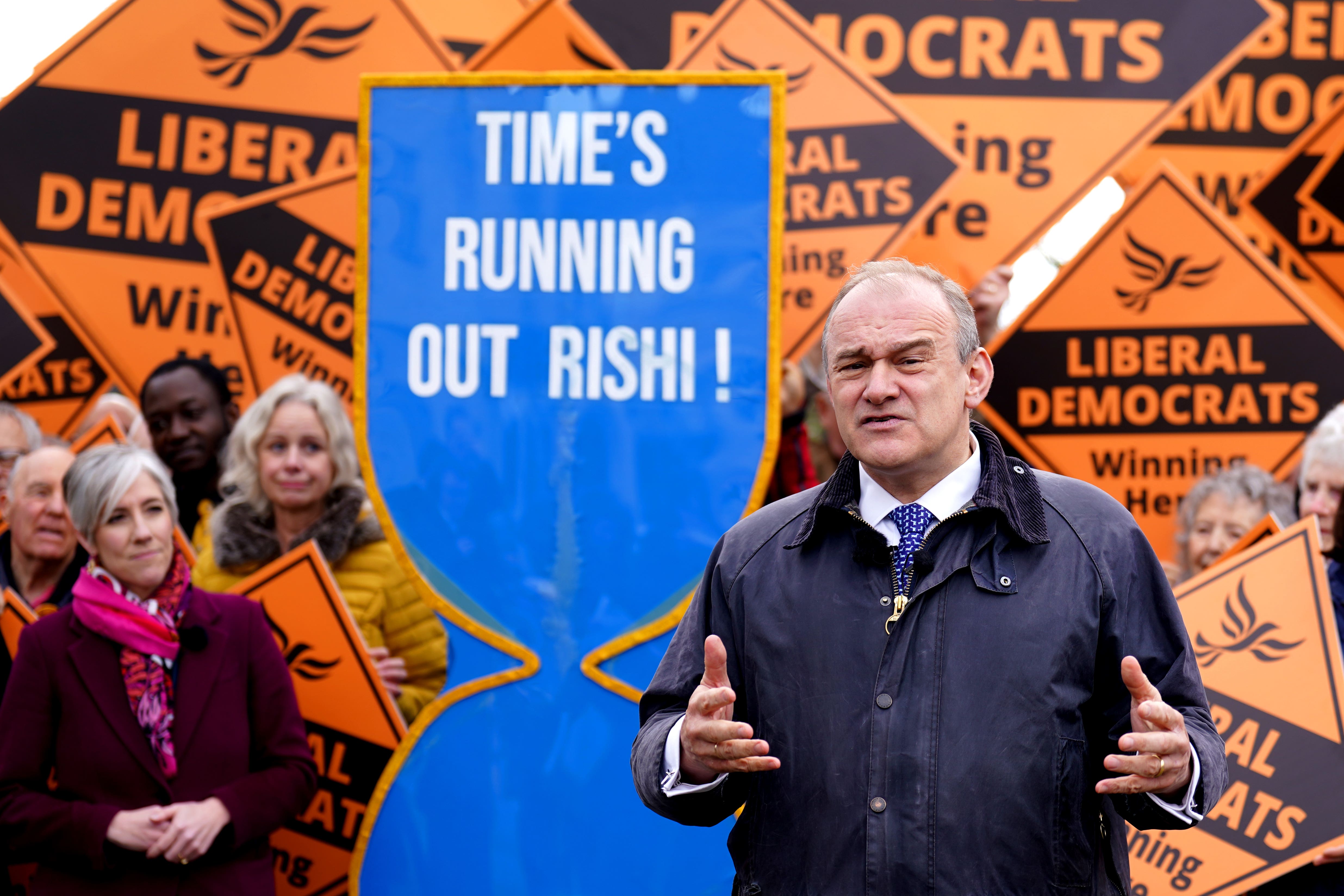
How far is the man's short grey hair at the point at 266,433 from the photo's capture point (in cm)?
373

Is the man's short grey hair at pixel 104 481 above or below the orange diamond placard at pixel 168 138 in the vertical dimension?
below

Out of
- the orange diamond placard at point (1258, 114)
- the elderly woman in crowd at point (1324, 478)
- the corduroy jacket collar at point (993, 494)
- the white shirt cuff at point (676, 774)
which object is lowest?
the white shirt cuff at point (676, 774)

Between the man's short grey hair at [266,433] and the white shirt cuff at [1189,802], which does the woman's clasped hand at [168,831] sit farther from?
the white shirt cuff at [1189,802]

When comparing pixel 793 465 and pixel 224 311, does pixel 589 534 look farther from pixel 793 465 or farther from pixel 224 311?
pixel 224 311

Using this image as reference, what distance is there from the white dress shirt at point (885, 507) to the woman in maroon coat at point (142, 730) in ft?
5.16

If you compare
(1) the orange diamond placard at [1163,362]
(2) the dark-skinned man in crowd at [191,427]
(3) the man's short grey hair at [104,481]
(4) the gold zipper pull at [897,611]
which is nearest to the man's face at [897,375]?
(4) the gold zipper pull at [897,611]

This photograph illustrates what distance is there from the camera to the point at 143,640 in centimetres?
288

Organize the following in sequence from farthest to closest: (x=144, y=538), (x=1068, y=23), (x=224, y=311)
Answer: (x=224, y=311) < (x=1068, y=23) < (x=144, y=538)

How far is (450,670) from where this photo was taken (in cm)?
313

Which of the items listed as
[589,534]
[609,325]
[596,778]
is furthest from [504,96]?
[596,778]

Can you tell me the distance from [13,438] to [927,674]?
3.63 metres

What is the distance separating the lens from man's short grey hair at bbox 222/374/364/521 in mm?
3734

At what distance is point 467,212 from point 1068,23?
2326mm

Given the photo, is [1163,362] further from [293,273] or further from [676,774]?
[676,774]
